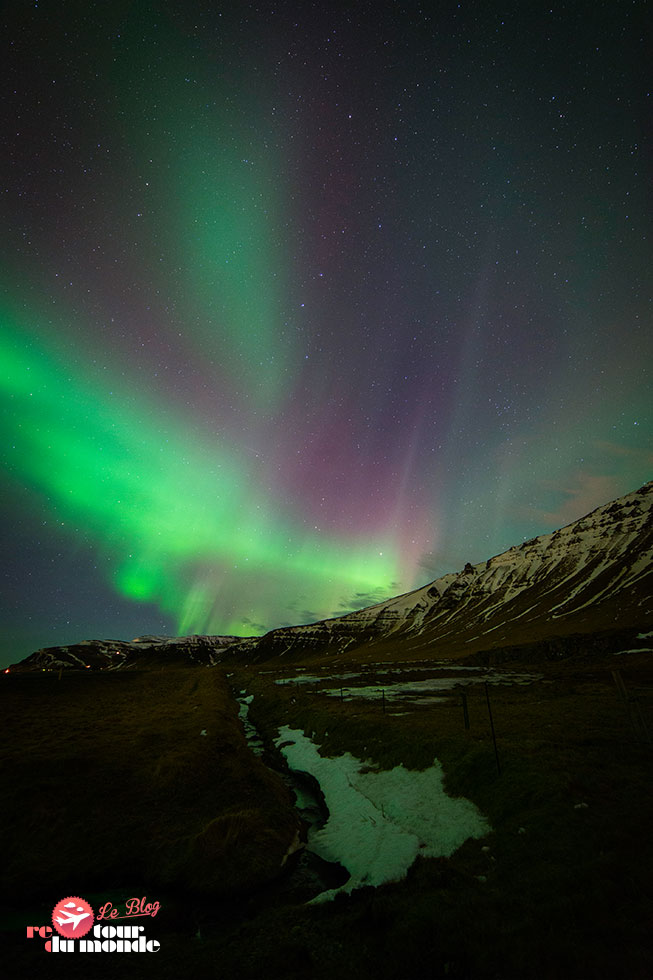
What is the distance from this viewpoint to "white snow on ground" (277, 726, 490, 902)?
13.2 meters

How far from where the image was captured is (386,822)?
16.1m

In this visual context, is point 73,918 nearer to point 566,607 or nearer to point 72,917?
point 72,917

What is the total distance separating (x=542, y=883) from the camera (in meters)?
10.1

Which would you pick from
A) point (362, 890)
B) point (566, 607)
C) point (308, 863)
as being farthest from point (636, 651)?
point (566, 607)

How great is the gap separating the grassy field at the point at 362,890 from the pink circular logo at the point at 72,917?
42 centimetres

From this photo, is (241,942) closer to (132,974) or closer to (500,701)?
(132,974)

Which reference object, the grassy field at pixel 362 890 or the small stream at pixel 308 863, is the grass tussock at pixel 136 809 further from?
the small stream at pixel 308 863

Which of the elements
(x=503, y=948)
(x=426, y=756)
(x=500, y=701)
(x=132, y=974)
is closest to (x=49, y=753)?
(x=132, y=974)

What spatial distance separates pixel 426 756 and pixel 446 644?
13958cm

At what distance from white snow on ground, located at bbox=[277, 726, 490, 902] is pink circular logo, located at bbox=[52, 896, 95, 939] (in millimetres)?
6434

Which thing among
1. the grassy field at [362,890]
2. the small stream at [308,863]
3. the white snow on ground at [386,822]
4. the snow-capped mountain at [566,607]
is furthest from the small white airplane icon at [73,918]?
the snow-capped mountain at [566,607]

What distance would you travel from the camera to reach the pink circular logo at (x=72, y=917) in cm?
1051

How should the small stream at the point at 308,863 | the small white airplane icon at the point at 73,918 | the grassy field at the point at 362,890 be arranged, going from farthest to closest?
the small stream at the point at 308,863 < the small white airplane icon at the point at 73,918 < the grassy field at the point at 362,890

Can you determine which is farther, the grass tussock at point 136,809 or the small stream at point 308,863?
the grass tussock at point 136,809
